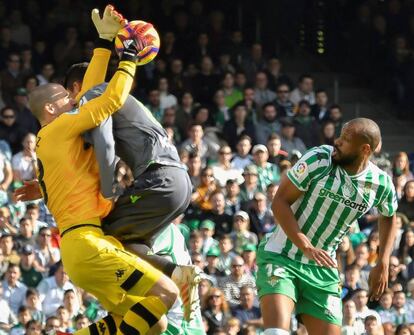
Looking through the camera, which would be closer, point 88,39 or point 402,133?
point 88,39

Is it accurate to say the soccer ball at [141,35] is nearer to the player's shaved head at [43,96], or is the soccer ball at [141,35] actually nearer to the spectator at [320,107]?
the player's shaved head at [43,96]

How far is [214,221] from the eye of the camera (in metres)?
17.7

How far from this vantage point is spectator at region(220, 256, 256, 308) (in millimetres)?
16569

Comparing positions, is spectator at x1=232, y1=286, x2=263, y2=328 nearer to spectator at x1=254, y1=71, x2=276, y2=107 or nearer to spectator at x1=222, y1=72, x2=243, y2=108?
spectator at x1=222, y1=72, x2=243, y2=108

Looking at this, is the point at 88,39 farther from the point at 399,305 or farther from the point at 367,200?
the point at 367,200

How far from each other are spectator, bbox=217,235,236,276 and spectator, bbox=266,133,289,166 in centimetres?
226

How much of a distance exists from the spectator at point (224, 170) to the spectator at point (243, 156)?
0.20 metres

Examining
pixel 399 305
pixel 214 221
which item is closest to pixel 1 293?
pixel 214 221

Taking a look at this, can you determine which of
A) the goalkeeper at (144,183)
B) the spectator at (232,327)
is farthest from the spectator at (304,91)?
the goalkeeper at (144,183)

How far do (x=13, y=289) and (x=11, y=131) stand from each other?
3003 millimetres

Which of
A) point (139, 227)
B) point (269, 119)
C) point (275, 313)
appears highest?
point (139, 227)

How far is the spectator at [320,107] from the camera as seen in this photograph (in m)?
20.9

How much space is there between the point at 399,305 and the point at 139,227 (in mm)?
7711

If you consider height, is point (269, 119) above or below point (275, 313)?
below
